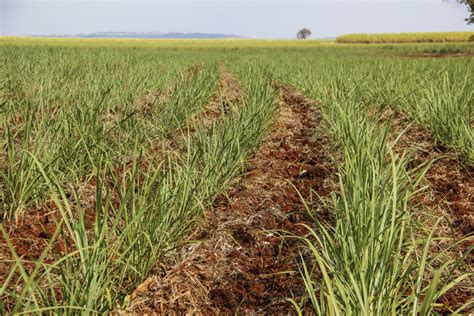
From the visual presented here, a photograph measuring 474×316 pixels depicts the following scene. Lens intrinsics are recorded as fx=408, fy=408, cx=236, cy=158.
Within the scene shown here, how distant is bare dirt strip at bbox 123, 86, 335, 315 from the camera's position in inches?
65.7

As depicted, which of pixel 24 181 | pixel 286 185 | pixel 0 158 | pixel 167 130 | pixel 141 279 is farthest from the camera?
pixel 167 130

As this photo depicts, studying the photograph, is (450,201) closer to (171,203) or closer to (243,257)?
(243,257)

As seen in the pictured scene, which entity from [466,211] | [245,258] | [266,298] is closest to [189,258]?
[245,258]

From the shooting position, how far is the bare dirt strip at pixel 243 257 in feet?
5.48

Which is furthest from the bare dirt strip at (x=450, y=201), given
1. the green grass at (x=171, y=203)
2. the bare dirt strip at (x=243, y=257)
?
the bare dirt strip at (x=243, y=257)

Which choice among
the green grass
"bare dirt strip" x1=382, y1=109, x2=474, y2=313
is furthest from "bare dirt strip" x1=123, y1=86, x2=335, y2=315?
"bare dirt strip" x1=382, y1=109, x2=474, y2=313

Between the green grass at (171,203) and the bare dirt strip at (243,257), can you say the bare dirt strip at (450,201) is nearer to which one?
the green grass at (171,203)

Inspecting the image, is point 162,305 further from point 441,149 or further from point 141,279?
point 441,149

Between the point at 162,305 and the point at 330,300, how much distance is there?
2.64 feet

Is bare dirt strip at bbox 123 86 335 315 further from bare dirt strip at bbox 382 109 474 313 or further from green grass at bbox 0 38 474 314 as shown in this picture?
bare dirt strip at bbox 382 109 474 313

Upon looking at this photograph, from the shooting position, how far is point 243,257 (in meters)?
2.03

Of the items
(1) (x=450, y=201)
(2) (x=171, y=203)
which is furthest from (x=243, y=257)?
(1) (x=450, y=201)

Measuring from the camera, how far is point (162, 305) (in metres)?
1.65

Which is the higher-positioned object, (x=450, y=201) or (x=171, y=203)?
(x=171, y=203)
